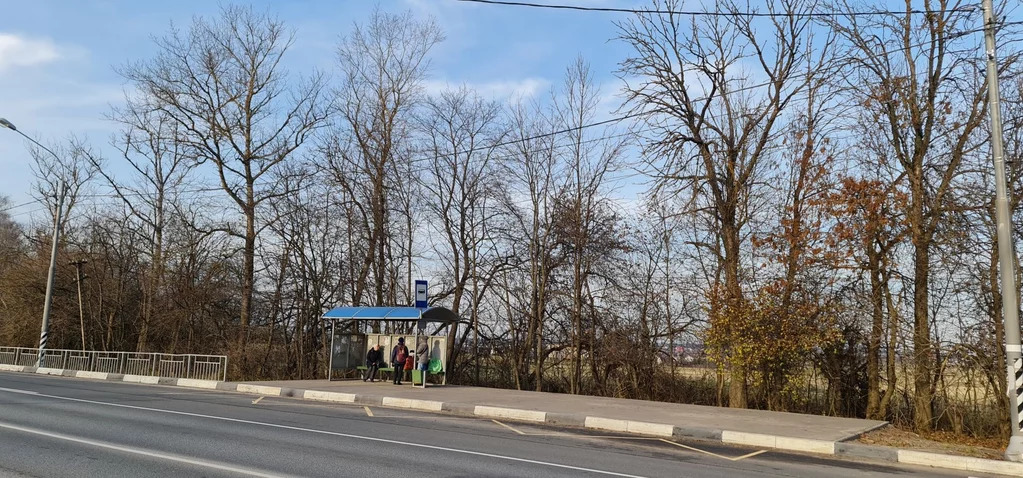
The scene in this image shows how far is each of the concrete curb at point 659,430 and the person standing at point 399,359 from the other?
3.20 m

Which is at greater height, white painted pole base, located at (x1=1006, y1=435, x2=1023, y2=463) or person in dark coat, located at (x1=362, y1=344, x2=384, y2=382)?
person in dark coat, located at (x1=362, y1=344, x2=384, y2=382)

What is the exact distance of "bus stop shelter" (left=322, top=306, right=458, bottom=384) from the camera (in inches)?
861

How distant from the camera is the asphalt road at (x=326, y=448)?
27.8 feet

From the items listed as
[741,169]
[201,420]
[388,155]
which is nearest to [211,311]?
[388,155]

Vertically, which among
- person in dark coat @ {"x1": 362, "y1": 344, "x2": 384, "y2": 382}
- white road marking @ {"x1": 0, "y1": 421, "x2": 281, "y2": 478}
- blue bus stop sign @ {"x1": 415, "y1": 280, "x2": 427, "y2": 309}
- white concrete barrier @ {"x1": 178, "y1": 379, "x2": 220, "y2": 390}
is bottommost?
white concrete barrier @ {"x1": 178, "y1": 379, "x2": 220, "y2": 390}

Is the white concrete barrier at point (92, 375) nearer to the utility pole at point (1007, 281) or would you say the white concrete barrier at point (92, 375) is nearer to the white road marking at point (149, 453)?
the white road marking at point (149, 453)

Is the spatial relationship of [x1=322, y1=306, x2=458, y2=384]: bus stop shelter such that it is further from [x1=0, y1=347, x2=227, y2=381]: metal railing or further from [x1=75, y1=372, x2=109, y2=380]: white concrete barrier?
[x1=75, y1=372, x2=109, y2=380]: white concrete barrier

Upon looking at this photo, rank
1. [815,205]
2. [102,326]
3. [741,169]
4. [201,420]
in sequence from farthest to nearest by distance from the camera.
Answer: [102,326] < [741,169] < [815,205] < [201,420]

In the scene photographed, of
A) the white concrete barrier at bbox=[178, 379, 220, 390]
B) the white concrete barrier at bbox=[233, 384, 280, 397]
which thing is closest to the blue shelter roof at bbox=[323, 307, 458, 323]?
the white concrete barrier at bbox=[233, 384, 280, 397]

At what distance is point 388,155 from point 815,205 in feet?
63.6

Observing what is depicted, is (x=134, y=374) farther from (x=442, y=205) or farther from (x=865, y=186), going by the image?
(x=865, y=186)

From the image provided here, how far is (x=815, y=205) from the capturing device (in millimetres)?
18000

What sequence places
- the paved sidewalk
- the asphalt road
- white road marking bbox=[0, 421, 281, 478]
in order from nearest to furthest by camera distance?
white road marking bbox=[0, 421, 281, 478]
the asphalt road
the paved sidewalk

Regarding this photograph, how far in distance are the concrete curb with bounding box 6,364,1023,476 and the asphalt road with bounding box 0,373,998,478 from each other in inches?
24.9
